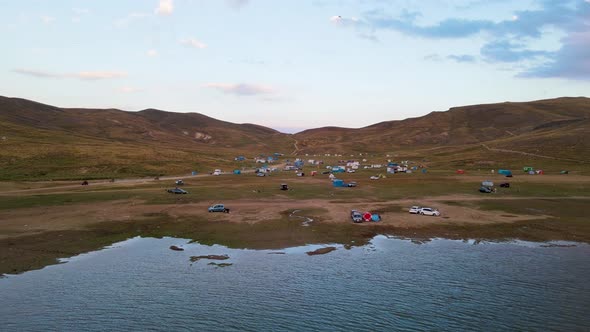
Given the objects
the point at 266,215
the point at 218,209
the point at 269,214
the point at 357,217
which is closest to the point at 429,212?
the point at 357,217

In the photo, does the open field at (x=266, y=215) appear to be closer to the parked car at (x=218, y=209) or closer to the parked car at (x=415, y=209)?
the parked car at (x=415, y=209)

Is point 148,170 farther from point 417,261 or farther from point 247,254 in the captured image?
point 417,261

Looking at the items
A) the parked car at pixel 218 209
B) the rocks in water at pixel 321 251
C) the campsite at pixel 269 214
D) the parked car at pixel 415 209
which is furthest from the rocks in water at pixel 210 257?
the parked car at pixel 415 209

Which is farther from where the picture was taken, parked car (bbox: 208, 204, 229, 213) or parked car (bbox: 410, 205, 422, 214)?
parked car (bbox: 208, 204, 229, 213)

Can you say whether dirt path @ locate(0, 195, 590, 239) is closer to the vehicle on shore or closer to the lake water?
the vehicle on shore

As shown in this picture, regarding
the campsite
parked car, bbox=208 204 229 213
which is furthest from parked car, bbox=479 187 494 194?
parked car, bbox=208 204 229 213

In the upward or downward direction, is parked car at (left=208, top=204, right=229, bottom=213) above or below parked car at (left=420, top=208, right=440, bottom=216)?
above

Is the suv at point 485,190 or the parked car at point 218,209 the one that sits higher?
the suv at point 485,190
